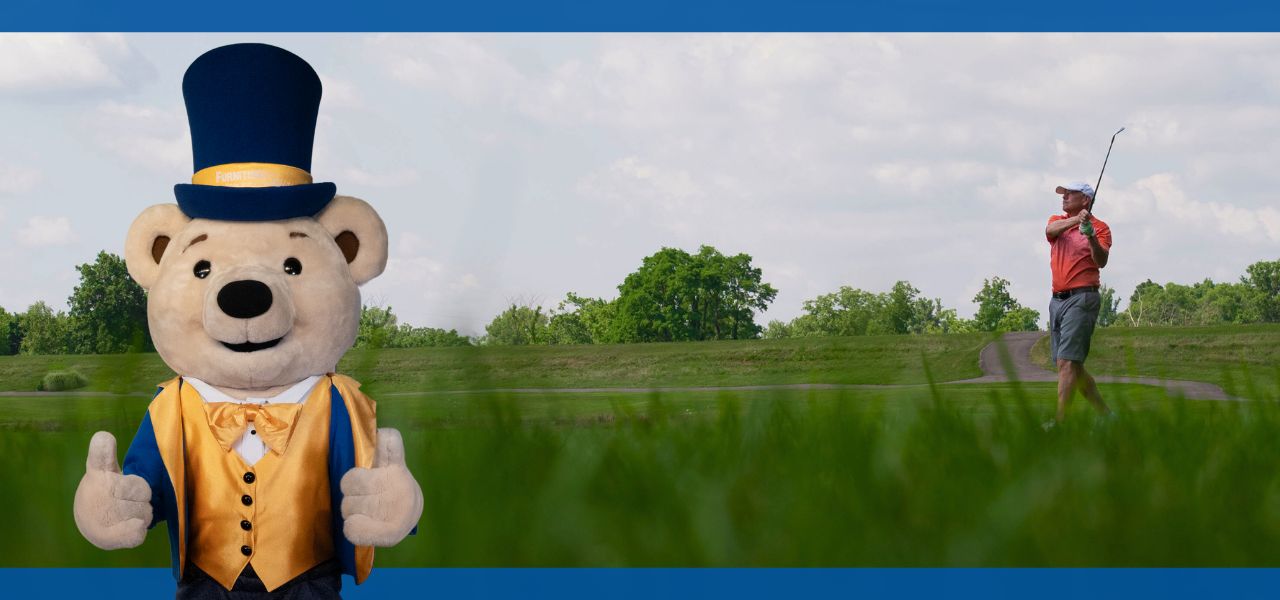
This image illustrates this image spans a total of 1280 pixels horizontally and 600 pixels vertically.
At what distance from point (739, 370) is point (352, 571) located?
10.3 meters

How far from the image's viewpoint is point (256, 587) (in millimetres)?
2723

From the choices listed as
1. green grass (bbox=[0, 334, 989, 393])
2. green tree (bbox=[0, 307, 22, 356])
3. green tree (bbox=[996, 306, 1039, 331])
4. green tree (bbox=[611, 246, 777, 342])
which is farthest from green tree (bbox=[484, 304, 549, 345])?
green tree (bbox=[996, 306, 1039, 331])

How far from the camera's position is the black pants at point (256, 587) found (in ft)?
8.95

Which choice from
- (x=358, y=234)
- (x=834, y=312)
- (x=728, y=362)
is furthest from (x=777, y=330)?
(x=358, y=234)

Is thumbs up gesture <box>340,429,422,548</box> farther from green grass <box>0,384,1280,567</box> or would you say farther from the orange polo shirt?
the orange polo shirt

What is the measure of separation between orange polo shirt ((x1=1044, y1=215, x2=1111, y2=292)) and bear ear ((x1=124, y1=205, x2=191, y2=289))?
185 inches

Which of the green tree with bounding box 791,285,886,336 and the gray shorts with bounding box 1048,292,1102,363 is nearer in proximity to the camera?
the gray shorts with bounding box 1048,292,1102,363

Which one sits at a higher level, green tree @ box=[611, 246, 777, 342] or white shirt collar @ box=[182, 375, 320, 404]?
green tree @ box=[611, 246, 777, 342]

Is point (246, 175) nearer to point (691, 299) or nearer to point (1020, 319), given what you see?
point (691, 299)

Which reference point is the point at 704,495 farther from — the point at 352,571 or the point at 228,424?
the point at 228,424

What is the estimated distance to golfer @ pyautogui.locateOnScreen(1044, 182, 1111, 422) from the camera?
19.5ft

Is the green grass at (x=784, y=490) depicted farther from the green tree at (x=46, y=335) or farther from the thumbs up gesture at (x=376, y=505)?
the green tree at (x=46, y=335)

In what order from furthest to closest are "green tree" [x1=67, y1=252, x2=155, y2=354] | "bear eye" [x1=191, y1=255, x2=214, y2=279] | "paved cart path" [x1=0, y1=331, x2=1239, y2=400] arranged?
"paved cart path" [x1=0, y1=331, x2=1239, y2=400]
"green tree" [x1=67, y1=252, x2=155, y2=354]
"bear eye" [x1=191, y1=255, x2=214, y2=279]

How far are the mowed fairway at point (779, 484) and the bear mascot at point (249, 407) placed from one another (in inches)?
31.5
